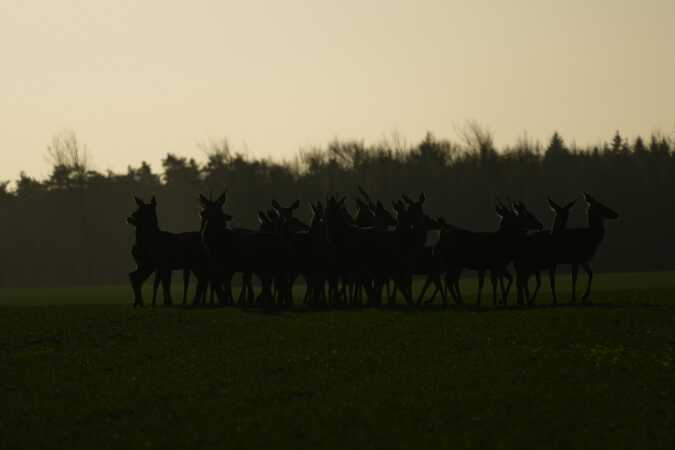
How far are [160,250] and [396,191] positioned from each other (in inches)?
2806

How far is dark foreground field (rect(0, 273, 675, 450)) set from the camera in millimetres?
10750

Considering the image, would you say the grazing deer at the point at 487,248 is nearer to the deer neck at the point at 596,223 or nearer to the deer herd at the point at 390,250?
the deer herd at the point at 390,250

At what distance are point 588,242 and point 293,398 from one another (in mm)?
15735

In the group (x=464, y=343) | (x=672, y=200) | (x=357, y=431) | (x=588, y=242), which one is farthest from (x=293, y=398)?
(x=672, y=200)

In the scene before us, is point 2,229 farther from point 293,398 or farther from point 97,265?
point 293,398

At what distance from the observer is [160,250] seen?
32062 mm

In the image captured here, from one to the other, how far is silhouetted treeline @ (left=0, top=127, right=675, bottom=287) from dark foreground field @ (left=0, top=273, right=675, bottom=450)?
227 feet

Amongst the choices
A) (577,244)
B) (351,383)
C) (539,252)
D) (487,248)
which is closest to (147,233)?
(487,248)

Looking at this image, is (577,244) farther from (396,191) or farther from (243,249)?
(396,191)

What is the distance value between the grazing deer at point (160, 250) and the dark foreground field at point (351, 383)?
7982 millimetres

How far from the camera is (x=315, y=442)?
10.4 m

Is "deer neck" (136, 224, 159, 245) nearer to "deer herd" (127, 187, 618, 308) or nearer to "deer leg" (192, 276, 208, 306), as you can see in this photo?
"deer herd" (127, 187, 618, 308)

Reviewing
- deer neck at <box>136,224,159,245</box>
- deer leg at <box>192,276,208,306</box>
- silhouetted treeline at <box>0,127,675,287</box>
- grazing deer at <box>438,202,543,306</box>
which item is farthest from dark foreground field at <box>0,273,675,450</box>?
silhouetted treeline at <box>0,127,675,287</box>

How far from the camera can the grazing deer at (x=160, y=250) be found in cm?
3180
